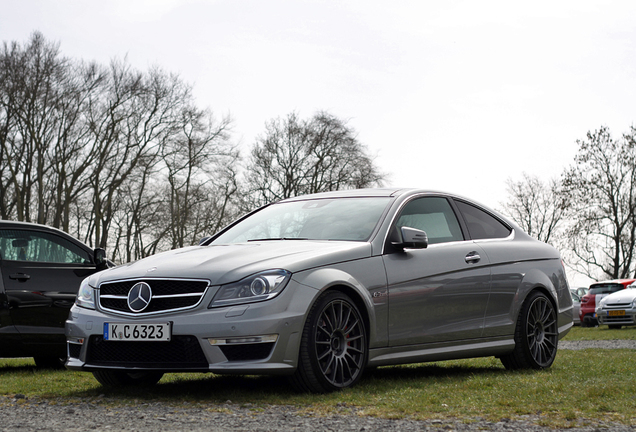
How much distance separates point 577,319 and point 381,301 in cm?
2858

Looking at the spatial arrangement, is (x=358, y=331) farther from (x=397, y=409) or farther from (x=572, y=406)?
(x=572, y=406)

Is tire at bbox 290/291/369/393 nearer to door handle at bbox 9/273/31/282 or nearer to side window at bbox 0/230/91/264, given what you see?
door handle at bbox 9/273/31/282

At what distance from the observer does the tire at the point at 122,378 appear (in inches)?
259

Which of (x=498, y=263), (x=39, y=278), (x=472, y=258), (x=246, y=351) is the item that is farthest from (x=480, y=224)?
(x=39, y=278)

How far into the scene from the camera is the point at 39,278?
9.01 m

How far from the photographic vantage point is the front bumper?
5449 mm

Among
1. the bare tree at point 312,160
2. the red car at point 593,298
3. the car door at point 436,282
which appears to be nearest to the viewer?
the car door at point 436,282

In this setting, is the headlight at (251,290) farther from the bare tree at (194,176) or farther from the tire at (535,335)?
the bare tree at (194,176)

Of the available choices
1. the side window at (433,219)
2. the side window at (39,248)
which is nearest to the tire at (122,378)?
the side window at (433,219)

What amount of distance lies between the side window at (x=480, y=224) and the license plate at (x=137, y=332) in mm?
3245

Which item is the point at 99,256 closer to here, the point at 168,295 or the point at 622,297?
the point at 168,295

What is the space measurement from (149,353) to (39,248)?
13.4ft

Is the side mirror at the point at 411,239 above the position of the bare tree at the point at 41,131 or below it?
below

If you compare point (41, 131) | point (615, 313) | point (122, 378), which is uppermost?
point (41, 131)
